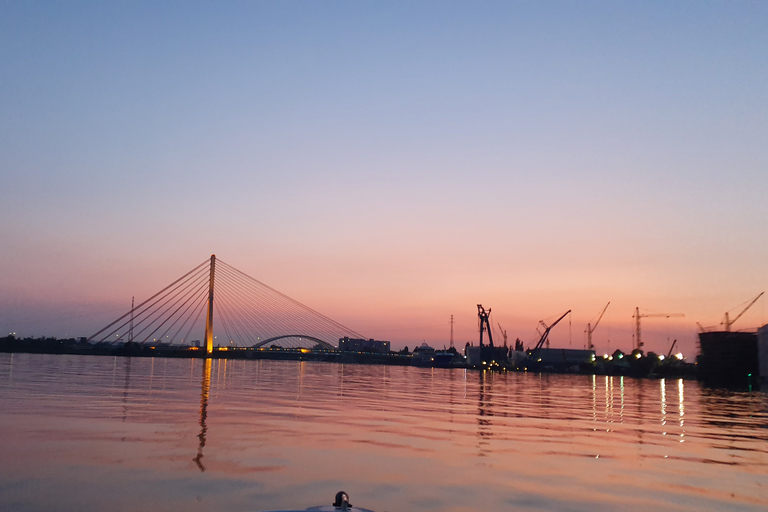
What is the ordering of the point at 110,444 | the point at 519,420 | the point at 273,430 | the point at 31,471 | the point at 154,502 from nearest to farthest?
the point at 154,502, the point at 31,471, the point at 110,444, the point at 273,430, the point at 519,420

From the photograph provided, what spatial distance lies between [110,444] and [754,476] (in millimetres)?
20356

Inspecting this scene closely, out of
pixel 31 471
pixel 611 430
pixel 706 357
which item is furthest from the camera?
pixel 706 357

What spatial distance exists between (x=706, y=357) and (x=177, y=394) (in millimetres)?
151737

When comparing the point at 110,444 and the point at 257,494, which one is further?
the point at 110,444

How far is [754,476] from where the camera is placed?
64.1 feet

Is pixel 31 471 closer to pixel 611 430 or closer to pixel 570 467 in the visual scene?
pixel 570 467

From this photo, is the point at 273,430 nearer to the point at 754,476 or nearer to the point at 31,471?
the point at 31,471

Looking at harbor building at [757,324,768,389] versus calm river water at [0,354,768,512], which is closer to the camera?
calm river water at [0,354,768,512]

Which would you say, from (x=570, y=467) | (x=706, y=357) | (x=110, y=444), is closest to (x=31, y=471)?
(x=110, y=444)

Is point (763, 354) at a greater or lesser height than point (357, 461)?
greater

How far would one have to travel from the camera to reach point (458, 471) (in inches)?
742

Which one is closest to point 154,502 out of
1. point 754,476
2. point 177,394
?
point 754,476

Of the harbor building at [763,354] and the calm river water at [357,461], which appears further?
the harbor building at [763,354]

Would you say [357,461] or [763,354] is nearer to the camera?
[357,461]
